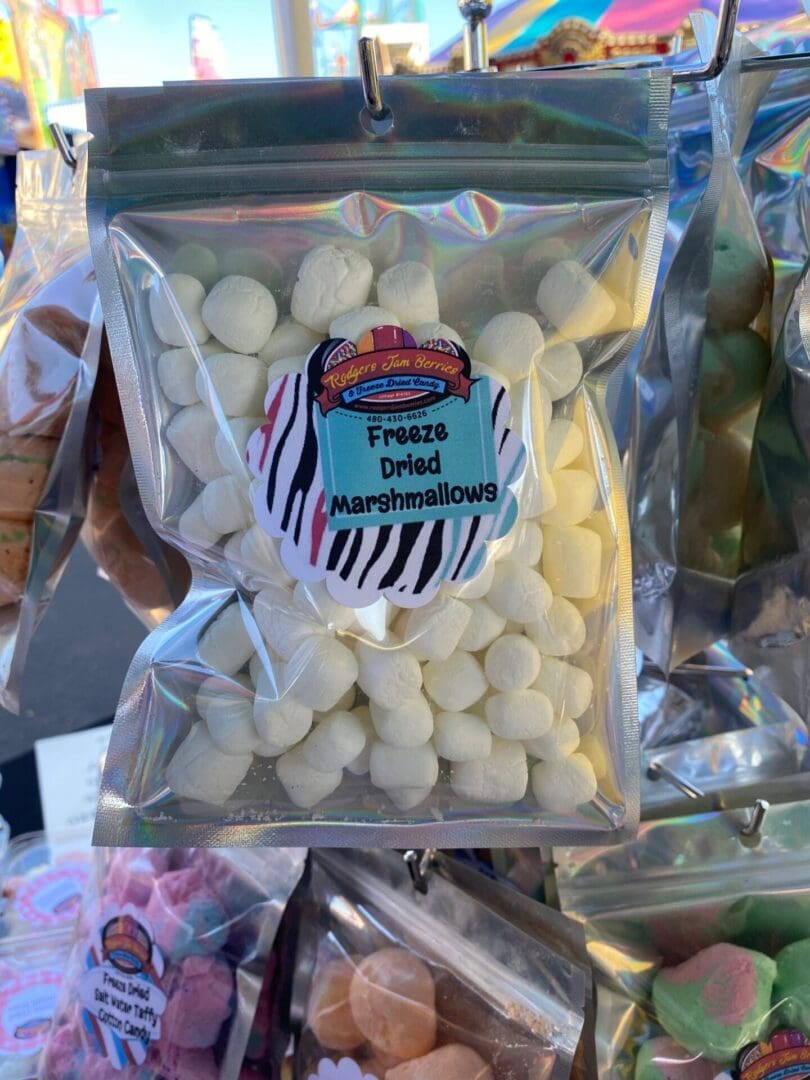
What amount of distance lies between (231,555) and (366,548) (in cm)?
8

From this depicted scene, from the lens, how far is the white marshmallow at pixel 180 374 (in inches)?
17.2

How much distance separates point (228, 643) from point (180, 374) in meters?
0.15

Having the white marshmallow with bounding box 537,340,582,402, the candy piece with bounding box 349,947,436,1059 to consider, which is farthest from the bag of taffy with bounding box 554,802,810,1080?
the white marshmallow with bounding box 537,340,582,402

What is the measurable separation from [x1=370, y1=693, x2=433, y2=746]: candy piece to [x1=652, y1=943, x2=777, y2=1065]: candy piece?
28cm

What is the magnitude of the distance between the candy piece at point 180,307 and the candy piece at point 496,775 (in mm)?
279

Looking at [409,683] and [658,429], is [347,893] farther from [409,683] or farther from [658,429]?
[658,429]

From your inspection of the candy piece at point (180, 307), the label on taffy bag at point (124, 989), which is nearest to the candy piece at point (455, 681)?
the candy piece at point (180, 307)

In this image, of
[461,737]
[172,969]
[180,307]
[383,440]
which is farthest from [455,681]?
[172,969]

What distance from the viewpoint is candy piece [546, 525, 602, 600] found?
448 mm

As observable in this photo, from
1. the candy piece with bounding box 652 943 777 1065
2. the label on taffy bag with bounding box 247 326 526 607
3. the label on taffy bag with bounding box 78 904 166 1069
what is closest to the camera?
the label on taffy bag with bounding box 247 326 526 607

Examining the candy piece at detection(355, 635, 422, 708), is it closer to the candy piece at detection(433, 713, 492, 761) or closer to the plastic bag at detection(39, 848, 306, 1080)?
the candy piece at detection(433, 713, 492, 761)

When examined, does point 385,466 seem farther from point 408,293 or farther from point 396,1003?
point 396,1003

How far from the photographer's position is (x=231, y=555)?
45 cm

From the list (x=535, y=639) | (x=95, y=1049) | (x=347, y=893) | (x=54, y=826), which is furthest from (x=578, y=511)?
(x=54, y=826)
